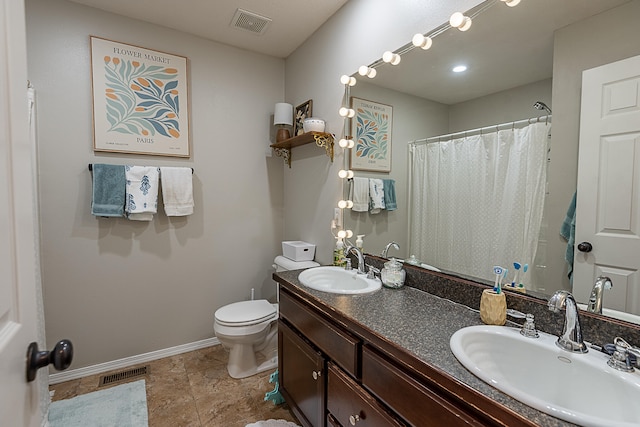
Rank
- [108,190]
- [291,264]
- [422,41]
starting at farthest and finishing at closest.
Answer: [291,264]
[108,190]
[422,41]

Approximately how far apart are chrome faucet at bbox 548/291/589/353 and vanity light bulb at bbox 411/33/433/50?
1232mm

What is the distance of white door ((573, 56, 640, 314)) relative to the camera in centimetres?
92

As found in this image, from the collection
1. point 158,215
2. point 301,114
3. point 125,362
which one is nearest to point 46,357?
point 158,215

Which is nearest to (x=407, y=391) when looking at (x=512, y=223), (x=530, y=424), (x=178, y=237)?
A: (x=530, y=424)

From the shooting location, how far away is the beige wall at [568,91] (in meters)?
0.96

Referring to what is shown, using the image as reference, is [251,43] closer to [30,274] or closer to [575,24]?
[575,24]

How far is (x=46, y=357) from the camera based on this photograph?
0.66 m

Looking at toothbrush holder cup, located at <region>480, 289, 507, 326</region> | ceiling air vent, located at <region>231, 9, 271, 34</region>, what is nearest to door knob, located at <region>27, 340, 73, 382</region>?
toothbrush holder cup, located at <region>480, 289, 507, 326</region>

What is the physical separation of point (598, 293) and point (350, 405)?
37.3 inches

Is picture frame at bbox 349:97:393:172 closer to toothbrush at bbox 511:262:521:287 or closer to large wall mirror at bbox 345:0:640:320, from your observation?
large wall mirror at bbox 345:0:640:320

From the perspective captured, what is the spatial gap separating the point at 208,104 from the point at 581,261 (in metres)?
2.56

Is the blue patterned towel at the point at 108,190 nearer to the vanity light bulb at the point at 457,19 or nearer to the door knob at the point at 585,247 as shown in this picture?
the vanity light bulb at the point at 457,19

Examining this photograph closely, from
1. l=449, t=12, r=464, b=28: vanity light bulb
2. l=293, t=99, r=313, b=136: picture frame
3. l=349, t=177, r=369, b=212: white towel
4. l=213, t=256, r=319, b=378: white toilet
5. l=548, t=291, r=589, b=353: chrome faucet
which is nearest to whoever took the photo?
l=548, t=291, r=589, b=353: chrome faucet

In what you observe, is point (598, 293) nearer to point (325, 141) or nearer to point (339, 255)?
point (339, 255)
